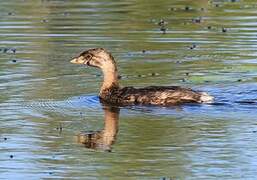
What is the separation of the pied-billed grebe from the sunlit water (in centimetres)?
16

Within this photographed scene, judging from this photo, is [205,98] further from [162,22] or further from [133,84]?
[162,22]

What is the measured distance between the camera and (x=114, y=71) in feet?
52.3

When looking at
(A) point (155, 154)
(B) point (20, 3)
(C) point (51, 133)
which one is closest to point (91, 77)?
(C) point (51, 133)

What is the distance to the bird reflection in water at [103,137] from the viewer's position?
41.6 feet

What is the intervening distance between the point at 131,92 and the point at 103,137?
214 centimetres

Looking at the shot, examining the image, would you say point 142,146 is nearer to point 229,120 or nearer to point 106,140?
point 106,140

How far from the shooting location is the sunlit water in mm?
11680

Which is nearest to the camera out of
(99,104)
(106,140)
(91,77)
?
(106,140)

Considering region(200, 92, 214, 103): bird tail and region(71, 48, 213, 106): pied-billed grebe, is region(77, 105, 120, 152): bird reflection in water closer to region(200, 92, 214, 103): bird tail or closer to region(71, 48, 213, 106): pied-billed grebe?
region(71, 48, 213, 106): pied-billed grebe

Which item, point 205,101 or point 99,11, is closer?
point 205,101

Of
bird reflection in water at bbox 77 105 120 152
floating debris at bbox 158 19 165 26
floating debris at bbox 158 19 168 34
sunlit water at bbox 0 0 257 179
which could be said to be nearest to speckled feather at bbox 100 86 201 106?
sunlit water at bbox 0 0 257 179

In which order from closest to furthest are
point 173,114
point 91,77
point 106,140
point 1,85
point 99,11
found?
point 106,140 < point 173,114 < point 1,85 < point 91,77 < point 99,11

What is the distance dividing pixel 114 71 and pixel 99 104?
839 millimetres

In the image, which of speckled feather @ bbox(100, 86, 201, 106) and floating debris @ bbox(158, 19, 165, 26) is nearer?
speckled feather @ bbox(100, 86, 201, 106)
